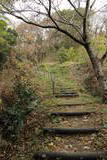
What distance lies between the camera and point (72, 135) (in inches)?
149

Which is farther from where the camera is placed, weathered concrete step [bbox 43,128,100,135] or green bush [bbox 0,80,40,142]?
weathered concrete step [bbox 43,128,100,135]

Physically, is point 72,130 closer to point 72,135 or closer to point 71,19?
point 72,135

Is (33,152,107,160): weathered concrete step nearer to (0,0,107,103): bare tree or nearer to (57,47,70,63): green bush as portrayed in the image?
(0,0,107,103): bare tree

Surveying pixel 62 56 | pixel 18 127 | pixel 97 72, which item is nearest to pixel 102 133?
pixel 18 127

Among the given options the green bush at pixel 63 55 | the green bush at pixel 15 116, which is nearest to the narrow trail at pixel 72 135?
the green bush at pixel 15 116

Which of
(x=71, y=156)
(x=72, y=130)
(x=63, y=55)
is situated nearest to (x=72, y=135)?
(x=72, y=130)

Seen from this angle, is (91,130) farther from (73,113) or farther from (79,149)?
(73,113)

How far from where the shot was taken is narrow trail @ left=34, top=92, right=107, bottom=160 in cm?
301

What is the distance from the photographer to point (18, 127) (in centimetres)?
346

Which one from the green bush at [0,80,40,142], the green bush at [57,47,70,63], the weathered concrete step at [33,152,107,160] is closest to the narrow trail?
the weathered concrete step at [33,152,107,160]

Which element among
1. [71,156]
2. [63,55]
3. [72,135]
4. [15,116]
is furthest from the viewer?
[63,55]

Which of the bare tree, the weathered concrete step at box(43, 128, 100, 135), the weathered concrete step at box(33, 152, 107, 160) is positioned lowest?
the weathered concrete step at box(33, 152, 107, 160)

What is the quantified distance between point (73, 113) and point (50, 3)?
12.5 ft

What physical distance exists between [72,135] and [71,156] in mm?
823
